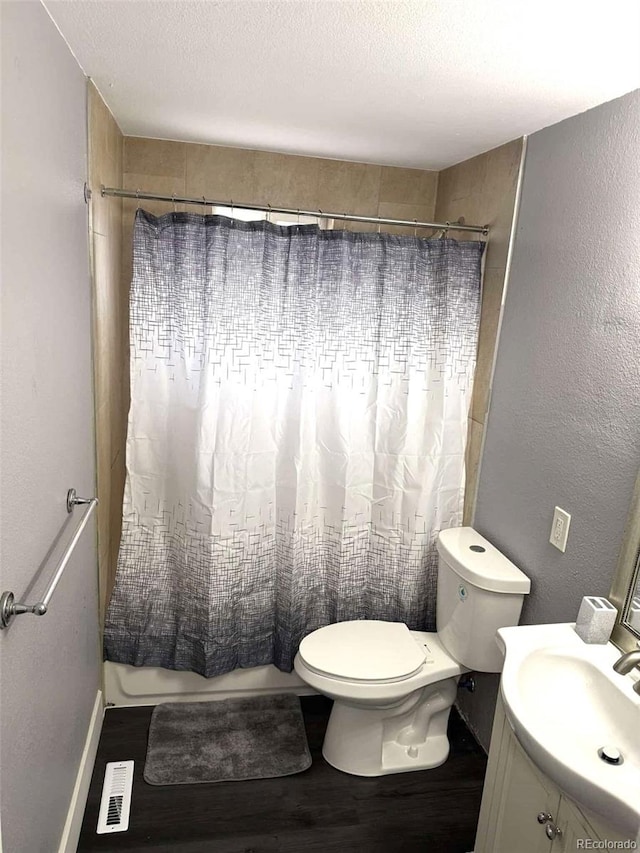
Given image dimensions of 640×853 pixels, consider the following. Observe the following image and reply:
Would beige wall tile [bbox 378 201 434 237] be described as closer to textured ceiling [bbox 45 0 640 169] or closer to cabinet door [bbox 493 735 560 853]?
textured ceiling [bbox 45 0 640 169]

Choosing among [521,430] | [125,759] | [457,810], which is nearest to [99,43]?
[521,430]

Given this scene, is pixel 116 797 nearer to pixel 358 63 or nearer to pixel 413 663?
pixel 413 663

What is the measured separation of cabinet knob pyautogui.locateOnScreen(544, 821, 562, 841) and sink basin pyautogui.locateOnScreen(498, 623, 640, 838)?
22 cm

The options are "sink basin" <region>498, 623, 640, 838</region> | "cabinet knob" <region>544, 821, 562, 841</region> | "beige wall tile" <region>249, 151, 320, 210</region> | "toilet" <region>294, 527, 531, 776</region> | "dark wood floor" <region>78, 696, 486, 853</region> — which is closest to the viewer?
"sink basin" <region>498, 623, 640, 838</region>

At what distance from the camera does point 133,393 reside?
221 cm

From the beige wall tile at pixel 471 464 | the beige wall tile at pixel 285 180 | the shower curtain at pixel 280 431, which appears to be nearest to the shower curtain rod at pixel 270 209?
the shower curtain at pixel 280 431

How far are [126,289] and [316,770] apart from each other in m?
1.97

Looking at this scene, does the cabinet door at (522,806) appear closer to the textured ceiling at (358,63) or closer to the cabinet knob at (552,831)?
the cabinet knob at (552,831)

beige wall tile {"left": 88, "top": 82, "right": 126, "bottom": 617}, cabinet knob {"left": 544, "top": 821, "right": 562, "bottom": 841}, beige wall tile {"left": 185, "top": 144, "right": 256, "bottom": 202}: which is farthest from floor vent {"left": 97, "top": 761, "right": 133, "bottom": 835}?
beige wall tile {"left": 185, "top": 144, "right": 256, "bottom": 202}

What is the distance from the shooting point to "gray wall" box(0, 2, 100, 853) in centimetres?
116

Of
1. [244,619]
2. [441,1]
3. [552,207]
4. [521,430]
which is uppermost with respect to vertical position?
[441,1]

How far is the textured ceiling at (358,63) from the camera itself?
1254 mm

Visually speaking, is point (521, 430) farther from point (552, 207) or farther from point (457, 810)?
point (457, 810)

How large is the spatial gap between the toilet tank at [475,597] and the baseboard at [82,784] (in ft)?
4.32
